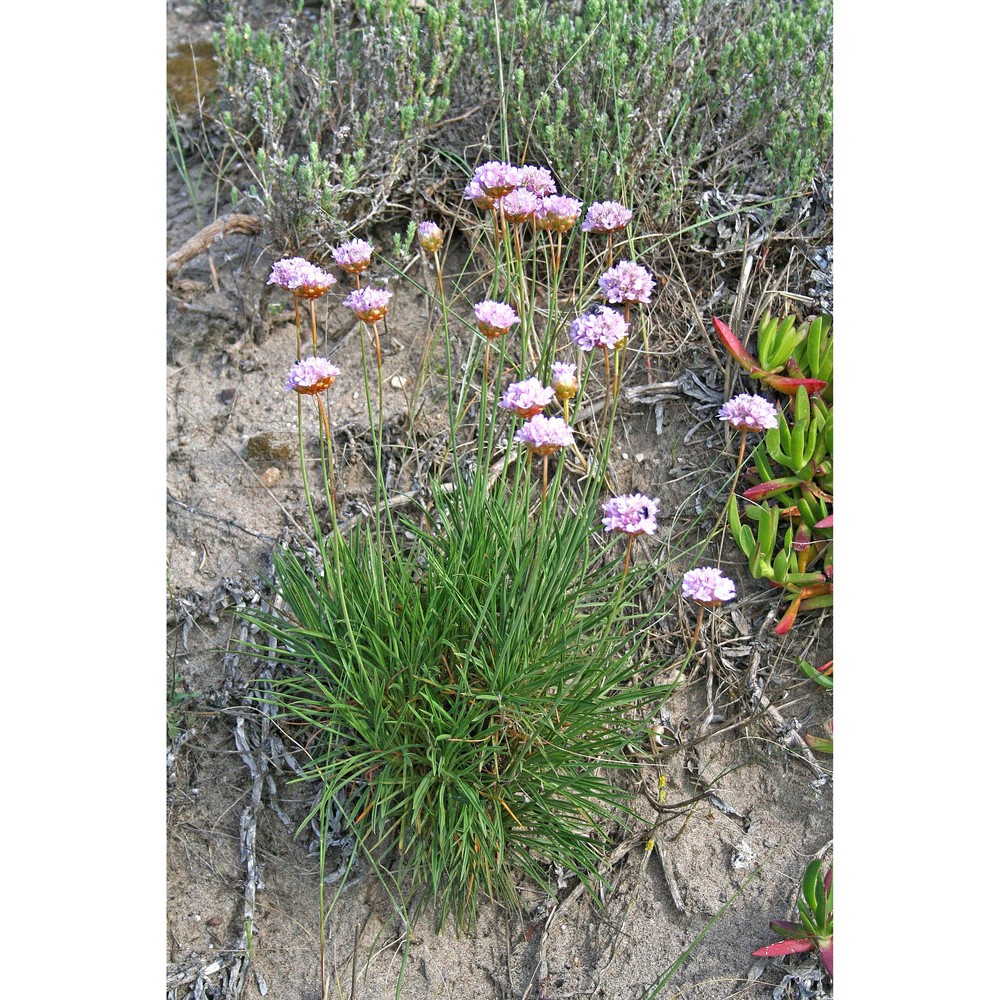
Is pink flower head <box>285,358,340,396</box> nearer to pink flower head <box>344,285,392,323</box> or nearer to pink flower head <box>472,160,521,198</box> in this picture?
pink flower head <box>344,285,392,323</box>

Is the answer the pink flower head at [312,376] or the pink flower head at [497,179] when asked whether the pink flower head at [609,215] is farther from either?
the pink flower head at [312,376]

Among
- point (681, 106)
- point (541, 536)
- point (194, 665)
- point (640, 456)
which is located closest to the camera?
point (541, 536)

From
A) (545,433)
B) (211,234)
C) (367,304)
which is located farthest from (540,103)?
(545,433)

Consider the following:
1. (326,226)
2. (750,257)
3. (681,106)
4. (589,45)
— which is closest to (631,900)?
(750,257)

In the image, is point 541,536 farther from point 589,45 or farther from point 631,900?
point 589,45

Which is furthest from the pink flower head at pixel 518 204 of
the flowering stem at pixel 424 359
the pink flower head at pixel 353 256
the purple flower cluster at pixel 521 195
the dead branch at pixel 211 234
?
the dead branch at pixel 211 234

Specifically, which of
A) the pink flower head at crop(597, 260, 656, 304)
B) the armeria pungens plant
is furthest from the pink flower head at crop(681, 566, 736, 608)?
the pink flower head at crop(597, 260, 656, 304)
